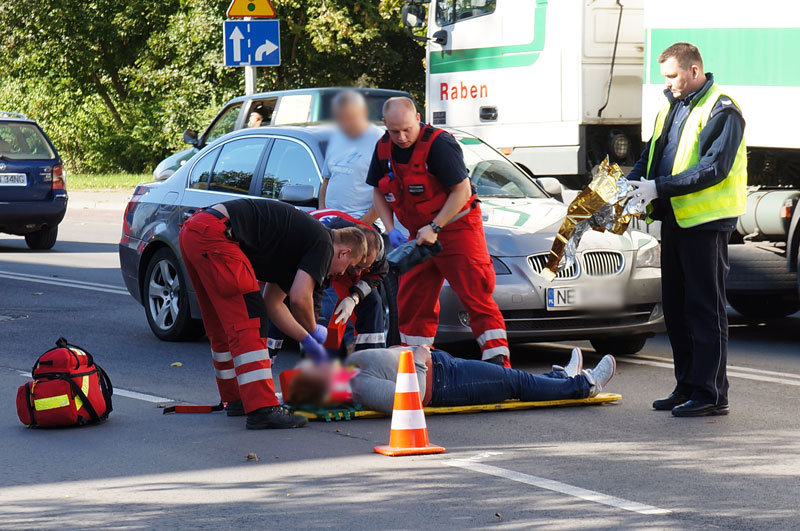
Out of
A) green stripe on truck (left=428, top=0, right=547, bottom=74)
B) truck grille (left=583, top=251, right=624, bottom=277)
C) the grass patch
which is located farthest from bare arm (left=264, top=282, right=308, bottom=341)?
the grass patch

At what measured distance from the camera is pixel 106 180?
1374 inches

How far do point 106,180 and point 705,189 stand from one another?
29639 mm

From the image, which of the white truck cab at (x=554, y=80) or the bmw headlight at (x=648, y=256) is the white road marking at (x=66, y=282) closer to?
the white truck cab at (x=554, y=80)

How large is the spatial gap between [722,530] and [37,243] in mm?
14596

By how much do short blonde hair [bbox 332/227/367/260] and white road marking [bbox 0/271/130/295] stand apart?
718 centimetres

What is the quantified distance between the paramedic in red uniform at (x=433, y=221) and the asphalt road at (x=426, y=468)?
30.0 inches

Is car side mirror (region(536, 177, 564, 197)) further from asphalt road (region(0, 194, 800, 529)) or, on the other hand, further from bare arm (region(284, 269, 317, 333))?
bare arm (region(284, 269, 317, 333))

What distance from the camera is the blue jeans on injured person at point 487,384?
22.7 ft

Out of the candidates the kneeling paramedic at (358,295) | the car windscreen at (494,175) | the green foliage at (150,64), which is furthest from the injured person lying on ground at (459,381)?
the green foliage at (150,64)

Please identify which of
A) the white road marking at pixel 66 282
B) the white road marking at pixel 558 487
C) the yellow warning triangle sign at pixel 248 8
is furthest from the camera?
the yellow warning triangle sign at pixel 248 8

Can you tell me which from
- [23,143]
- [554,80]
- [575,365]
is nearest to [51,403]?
[575,365]

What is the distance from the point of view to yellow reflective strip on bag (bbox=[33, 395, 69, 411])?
6.61 m

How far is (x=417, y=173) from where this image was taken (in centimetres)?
747

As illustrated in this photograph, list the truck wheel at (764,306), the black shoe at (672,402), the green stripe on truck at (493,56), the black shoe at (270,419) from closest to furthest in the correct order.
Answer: the black shoe at (270,419)
the black shoe at (672,402)
the truck wheel at (764,306)
the green stripe on truck at (493,56)
